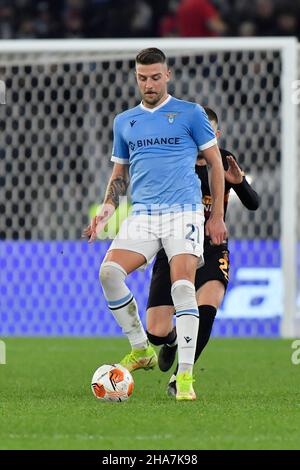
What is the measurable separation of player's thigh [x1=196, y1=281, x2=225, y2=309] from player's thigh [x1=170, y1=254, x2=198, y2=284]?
2.15ft

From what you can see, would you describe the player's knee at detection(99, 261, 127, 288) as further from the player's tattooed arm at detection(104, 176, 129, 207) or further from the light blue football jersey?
the player's tattooed arm at detection(104, 176, 129, 207)

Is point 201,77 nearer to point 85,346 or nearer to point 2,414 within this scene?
point 85,346

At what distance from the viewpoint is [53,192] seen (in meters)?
13.8

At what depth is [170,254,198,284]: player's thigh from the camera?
295 inches

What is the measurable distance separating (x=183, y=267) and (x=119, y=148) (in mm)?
991

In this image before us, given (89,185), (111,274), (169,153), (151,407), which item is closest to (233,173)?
(169,153)

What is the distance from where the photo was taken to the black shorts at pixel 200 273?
830 centimetres

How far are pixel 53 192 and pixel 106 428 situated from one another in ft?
25.6

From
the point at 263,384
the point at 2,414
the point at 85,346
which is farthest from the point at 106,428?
the point at 85,346

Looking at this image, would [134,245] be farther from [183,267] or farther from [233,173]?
[233,173]

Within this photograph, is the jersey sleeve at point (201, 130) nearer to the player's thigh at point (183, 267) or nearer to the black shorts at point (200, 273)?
→ the player's thigh at point (183, 267)

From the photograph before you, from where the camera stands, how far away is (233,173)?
8.29 metres

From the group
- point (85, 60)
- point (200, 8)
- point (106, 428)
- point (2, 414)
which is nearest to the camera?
point (106, 428)


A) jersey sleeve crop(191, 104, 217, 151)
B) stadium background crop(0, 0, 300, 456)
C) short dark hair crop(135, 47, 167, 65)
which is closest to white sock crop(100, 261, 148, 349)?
jersey sleeve crop(191, 104, 217, 151)
